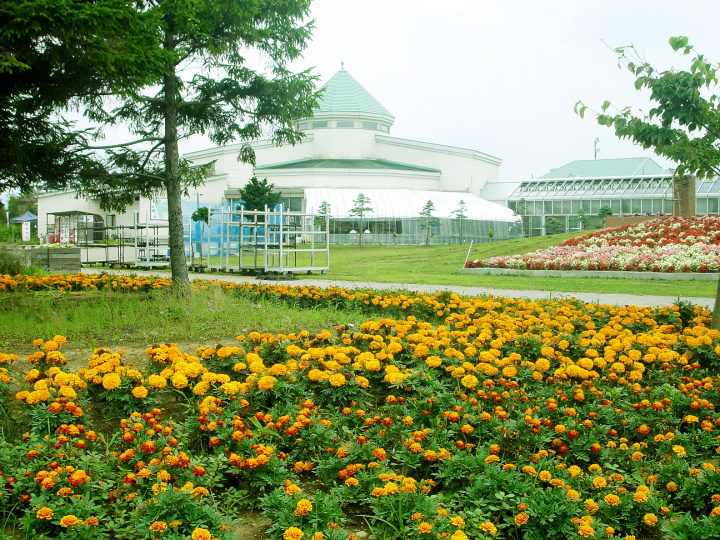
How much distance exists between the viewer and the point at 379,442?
126 inches

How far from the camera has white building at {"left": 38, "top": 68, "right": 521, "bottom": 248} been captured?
45031 mm

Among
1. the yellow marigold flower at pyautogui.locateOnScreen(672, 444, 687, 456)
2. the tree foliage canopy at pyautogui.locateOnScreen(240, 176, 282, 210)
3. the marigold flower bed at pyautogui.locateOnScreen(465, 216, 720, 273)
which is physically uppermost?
the tree foliage canopy at pyautogui.locateOnScreen(240, 176, 282, 210)

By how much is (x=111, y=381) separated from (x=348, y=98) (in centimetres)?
6539

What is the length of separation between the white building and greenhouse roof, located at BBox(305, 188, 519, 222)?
8cm

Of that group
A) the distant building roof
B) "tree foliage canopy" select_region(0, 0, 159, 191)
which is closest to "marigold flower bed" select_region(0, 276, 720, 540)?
"tree foliage canopy" select_region(0, 0, 159, 191)

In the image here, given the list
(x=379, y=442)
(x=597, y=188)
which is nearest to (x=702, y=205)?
(x=597, y=188)

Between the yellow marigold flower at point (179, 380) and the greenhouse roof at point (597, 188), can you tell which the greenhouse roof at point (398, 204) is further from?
the yellow marigold flower at point (179, 380)

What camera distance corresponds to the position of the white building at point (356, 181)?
45031 millimetres

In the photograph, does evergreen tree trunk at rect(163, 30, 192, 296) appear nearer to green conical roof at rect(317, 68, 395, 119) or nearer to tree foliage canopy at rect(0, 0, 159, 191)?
tree foliage canopy at rect(0, 0, 159, 191)

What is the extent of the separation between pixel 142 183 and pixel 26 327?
4.73 meters

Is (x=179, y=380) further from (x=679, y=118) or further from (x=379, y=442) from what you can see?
(x=679, y=118)

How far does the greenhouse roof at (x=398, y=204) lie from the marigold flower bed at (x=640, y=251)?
24.0 metres

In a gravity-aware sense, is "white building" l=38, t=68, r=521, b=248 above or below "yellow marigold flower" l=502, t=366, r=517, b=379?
above

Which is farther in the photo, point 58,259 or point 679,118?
point 58,259
